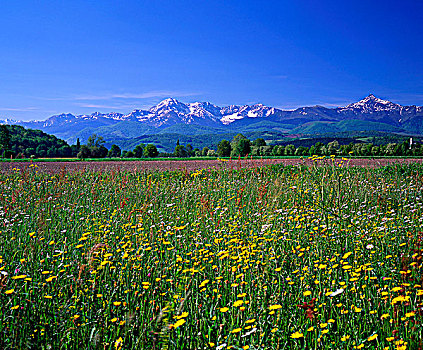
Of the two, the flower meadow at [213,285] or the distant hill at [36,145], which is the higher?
the distant hill at [36,145]

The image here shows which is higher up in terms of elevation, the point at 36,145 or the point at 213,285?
the point at 36,145

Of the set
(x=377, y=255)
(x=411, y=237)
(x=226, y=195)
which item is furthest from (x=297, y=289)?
(x=226, y=195)

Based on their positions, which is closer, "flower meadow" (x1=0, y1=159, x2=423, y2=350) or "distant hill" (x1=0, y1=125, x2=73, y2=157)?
"flower meadow" (x1=0, y1=159, x2=423, y2=350)

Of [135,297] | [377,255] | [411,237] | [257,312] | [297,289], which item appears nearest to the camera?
[257,312]

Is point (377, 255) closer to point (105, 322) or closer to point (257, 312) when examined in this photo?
point (257, 312)

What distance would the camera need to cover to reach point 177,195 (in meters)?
9.11

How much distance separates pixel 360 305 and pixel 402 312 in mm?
375

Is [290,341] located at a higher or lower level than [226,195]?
lower

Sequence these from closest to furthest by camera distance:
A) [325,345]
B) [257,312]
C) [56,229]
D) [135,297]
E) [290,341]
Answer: [325,345] < [290,341] < [257,312] < [135,297] < [56,229]

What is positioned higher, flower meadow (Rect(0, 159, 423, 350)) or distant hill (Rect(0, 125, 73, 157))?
distant hill (Rect(0, 125, 73, 157))

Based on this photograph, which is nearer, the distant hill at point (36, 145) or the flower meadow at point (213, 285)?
the flower meadow at point (213, 285)

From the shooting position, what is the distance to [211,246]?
4836 mm

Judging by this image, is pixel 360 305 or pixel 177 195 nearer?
pixel 360 305

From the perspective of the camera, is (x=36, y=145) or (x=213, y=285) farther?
(x=36, y=145)
